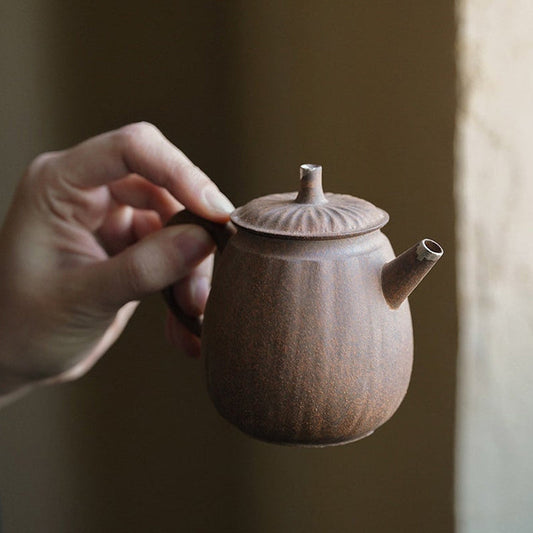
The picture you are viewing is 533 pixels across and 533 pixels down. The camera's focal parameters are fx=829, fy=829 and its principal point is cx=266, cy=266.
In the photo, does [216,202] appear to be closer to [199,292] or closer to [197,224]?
[197,224]

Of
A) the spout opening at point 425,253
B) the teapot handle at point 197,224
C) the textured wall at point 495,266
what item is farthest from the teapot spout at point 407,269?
the textured wall at point 495,266

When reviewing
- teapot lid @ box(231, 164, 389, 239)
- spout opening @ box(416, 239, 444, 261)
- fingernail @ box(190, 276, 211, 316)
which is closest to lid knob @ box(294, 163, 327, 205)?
teapot lid @ box(231, 164, 389, 239)

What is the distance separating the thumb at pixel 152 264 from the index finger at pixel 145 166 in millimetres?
34

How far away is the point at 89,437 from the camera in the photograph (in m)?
1.98

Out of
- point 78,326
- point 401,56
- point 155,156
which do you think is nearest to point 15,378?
point 78,326

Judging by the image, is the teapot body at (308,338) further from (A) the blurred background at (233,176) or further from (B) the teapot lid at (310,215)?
(A) the blurred background at (233,176)

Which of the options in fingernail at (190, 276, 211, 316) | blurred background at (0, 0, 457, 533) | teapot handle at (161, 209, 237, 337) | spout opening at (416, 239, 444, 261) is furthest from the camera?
blurred background at (0, 0, 457, 533)

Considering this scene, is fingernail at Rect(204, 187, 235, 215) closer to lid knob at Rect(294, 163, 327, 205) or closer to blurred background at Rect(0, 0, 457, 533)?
lid knob at Rect(294, 163, 327, 205)

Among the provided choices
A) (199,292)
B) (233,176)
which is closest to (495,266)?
(199,292)

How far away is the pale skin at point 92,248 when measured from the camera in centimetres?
98

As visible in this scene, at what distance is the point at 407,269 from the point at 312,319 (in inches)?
4.0

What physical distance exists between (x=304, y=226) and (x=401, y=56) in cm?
53

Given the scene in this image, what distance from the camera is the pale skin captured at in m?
0.98

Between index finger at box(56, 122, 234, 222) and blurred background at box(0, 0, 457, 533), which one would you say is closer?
index finger at box(56, 122, 234, 222)
